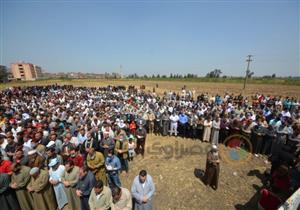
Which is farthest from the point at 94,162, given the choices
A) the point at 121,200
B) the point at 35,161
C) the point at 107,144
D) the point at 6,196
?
the point at 6,196

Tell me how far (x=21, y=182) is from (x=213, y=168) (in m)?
5.94

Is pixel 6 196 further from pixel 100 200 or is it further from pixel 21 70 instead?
pixel 21 70

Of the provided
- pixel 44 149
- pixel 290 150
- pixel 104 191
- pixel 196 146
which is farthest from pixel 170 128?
pixel 104 191

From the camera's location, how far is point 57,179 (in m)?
5.43

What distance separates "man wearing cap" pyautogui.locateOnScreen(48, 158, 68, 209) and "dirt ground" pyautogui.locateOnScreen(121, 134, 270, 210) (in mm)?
2310

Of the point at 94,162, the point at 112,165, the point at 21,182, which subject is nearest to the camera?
the point at 21,182

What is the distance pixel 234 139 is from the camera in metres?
10.8

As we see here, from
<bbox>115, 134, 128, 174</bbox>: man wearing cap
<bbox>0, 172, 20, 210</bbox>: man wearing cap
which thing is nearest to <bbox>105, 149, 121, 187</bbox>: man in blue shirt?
<bbox>115, 134, 128, 174</bbox>: man wearing cap

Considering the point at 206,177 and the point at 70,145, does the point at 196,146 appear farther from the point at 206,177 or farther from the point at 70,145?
the point at 70,145

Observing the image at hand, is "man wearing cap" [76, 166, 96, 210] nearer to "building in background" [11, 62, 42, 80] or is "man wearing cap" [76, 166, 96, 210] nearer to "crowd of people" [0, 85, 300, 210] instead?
"crowd of people" [0, 85, 300, 210]

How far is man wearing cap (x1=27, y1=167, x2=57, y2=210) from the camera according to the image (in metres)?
5.05

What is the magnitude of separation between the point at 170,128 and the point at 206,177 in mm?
5329
